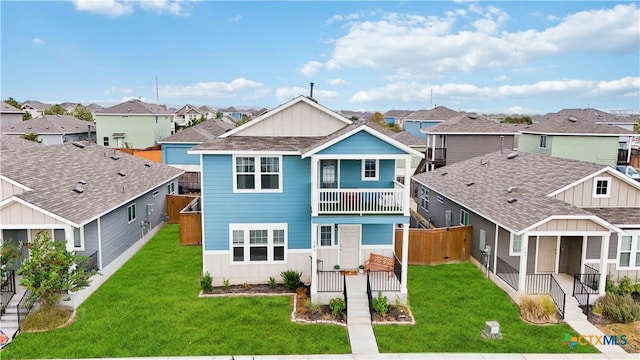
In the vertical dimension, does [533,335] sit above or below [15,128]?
below

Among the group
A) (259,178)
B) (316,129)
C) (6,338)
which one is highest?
(316,129)

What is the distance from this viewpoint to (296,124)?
58.0ft

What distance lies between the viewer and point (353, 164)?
16703 mm

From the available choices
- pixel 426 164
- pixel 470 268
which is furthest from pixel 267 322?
pixel 426 164

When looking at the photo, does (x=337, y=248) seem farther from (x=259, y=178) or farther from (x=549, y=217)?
(x=549, y=217)

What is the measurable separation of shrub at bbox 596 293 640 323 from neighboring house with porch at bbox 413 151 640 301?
0.59m

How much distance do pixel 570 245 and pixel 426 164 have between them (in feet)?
65.7

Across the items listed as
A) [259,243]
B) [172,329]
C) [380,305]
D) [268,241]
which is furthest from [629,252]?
[172,329]

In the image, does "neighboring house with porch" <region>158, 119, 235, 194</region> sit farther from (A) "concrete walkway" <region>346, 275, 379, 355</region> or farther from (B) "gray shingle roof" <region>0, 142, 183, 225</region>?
(A) "concrete walkway" <region>346, 275, 379, 355</region>

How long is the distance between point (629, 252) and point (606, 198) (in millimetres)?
2196

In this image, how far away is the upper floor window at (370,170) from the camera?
55.0 ft

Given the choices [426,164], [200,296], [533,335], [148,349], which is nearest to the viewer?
[148,349]

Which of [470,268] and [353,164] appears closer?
[353,164]

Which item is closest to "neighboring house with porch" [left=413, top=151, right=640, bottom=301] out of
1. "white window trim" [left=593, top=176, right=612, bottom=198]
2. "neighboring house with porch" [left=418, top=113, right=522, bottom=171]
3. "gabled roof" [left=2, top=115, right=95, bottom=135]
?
"white window trim" [left=593, top=176, right=612, bottom=198]
